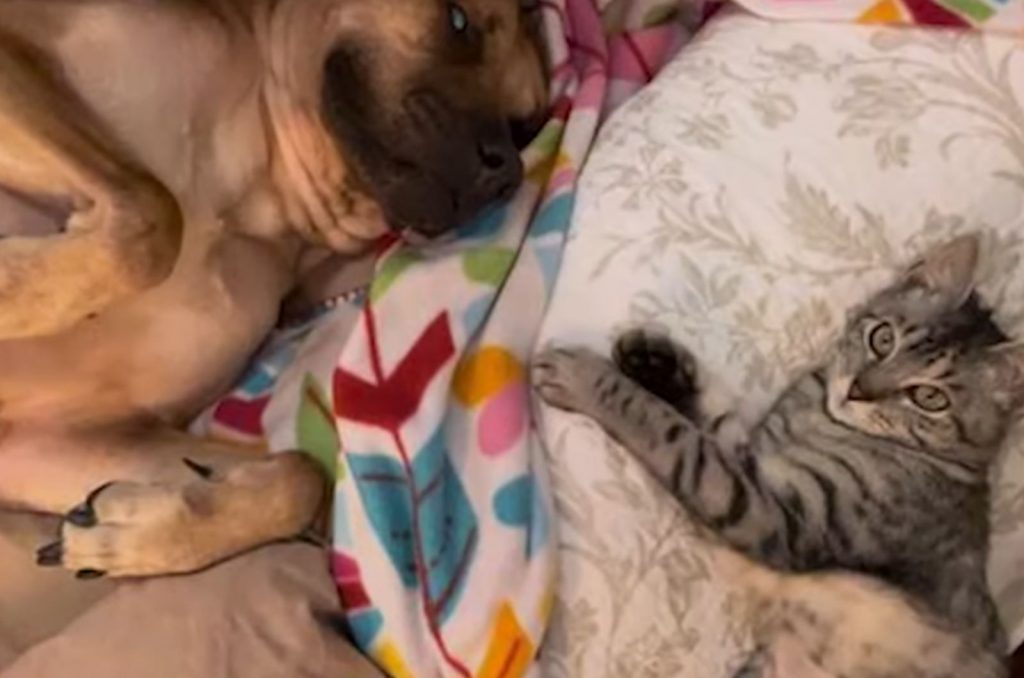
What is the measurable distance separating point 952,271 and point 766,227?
21cm

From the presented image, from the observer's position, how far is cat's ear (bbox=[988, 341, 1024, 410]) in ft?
6.79

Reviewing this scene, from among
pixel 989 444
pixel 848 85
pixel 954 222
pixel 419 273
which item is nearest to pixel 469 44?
pixel 419 273

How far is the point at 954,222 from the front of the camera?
2203 mm

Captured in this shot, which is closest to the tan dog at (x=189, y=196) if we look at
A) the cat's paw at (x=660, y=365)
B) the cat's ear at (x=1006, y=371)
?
the cat's paw at (x=660, y=365)

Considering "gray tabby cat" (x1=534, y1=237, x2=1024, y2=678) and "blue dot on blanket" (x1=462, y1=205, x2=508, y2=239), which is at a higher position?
"blue dot on blanket" (x1=462, y1=205, x2=508, y2=239)

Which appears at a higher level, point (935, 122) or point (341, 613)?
point (935, 122)

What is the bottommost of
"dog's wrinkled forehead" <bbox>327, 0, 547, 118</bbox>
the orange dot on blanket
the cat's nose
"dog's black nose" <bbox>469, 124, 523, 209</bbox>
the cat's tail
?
the cat's tail

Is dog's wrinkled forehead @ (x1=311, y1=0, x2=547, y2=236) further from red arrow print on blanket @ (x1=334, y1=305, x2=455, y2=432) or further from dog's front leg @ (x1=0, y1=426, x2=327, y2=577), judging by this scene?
dog's front leg @ (x1=0, y1=426, x2=327, y2=577)

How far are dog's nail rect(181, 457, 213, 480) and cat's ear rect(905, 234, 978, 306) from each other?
805 millimetres

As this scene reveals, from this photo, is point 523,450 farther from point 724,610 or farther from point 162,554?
point 162,554

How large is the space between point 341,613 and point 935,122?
84cm

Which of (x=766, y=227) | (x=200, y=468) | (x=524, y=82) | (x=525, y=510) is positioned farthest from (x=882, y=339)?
(x=200, y=468)

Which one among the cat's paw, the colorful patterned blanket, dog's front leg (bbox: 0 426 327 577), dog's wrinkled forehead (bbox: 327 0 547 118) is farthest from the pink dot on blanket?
dog's wrinkled forehead (bbox: 327 0 547 118)

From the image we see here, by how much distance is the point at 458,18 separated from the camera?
226cm
